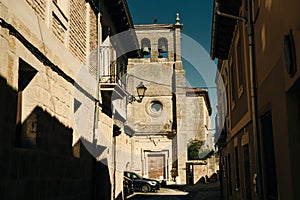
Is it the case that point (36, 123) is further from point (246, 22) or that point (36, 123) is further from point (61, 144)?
point (246, 22)

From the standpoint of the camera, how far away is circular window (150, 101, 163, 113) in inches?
1295

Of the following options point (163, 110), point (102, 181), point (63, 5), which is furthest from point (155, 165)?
point (63, 5)

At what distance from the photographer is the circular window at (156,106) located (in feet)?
108

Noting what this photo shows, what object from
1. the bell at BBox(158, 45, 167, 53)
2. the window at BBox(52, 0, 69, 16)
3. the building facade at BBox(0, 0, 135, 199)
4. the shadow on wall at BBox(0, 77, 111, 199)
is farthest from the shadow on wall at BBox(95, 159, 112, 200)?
the bell at BBox(158, 45, 167, 53)

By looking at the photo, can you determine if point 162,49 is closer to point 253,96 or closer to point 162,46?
point 162,46

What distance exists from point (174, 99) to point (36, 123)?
2685 cm

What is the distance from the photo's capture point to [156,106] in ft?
108

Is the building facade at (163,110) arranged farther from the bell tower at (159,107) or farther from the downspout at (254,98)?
the downspout at (254,98)

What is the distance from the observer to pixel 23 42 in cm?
566

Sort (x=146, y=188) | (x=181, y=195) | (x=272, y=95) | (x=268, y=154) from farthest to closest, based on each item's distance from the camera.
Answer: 1. (x=146, y=188)
2. (x=181, y=195)
3. (x=268, y=154)
4. (x=272, y=95)

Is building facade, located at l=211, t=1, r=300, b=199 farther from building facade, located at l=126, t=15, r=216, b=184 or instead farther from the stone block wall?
building facade, located at l=126, t=15, r=216, b=184

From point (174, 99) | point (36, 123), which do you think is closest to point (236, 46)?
point (36, 123)

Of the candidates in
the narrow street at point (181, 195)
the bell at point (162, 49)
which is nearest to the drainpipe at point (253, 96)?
the narrow street at point (181, 195)

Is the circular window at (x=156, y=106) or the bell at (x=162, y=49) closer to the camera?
the circular window at (x=156, y=106)
